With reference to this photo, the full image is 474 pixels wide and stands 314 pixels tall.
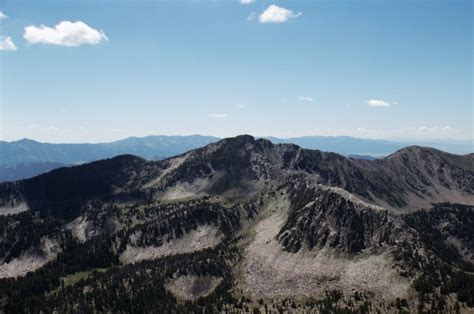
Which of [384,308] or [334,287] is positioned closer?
[384,308]

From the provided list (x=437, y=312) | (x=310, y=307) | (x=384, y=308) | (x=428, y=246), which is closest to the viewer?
(x=437, y=312)

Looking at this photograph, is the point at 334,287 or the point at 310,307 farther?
the point at 334,287

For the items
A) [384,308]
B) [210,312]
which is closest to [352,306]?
[384,308]

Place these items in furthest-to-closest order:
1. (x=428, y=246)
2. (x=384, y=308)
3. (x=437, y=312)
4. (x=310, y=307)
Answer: (x=428, y=246) < (x=310, y=307) < (x=384, y=308) < (x=437, y=312)

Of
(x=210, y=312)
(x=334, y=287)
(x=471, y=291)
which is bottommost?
(x=210, y=312)

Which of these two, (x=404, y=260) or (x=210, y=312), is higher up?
(x=404, y=260)

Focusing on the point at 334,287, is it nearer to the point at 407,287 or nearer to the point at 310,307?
the point at 310,307

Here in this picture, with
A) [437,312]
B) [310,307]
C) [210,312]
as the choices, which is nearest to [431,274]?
[437,312]

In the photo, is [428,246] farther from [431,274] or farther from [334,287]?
[334,287]

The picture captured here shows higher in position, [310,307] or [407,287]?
[407,287]
